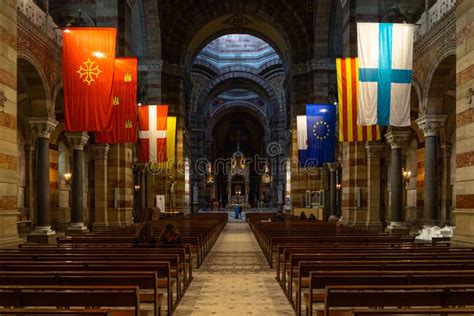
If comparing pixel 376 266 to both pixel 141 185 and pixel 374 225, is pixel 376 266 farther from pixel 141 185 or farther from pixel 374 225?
pixel 141 185

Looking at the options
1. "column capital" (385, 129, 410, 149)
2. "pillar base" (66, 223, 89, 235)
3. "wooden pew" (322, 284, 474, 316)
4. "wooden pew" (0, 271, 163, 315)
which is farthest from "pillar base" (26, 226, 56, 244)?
"wooden pew" (322, 284, 474, 316)

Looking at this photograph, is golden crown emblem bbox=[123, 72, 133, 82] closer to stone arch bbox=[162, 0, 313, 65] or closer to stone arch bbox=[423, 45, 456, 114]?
stone arch bbox=[423, 45, 456, 114]

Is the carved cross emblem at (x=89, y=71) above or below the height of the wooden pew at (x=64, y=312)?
above

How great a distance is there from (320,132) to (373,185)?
4.51m

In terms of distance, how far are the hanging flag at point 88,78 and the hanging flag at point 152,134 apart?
8.94 metres

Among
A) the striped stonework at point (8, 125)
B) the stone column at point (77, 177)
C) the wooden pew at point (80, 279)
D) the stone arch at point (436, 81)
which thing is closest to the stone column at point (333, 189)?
the stone arch at point (436, 81)

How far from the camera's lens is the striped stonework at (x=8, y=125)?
1201 cm

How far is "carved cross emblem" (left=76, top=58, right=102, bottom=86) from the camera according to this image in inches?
594

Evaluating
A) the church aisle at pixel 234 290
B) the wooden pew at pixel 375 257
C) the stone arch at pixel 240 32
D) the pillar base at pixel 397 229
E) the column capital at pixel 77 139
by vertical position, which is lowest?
the church aisle at pixel 234 290

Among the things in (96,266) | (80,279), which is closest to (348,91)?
(96,266)

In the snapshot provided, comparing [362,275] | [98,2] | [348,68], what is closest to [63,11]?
[98,2]

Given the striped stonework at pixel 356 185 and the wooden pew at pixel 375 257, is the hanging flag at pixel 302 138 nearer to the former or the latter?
the striped stonework at pixel 356 185

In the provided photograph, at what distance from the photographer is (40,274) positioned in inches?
269

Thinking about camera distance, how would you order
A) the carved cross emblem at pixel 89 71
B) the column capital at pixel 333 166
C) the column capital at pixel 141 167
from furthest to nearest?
the column capital at pixel 141 167
the column capital at pixel 333 166
the carved cross emblem at pixel 89 71
